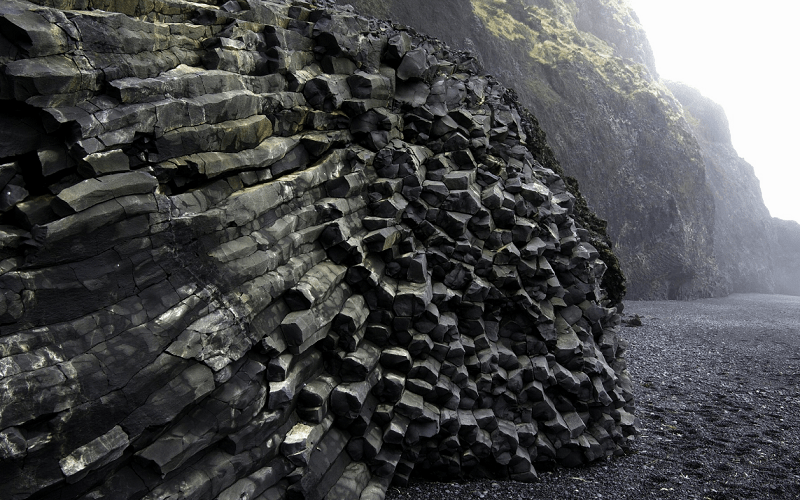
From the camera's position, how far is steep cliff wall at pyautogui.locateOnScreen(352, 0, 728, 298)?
56.6 meters

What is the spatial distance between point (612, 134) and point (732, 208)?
43085 mm

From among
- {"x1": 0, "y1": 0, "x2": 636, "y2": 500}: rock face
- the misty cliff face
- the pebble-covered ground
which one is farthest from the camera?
the misty cliff face

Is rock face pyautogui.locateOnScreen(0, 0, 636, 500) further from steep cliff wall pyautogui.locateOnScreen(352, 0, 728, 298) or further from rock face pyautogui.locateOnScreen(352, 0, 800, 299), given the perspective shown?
steep cliff wall pyautogui.locateOnScreen(352, 0, 728, 298)

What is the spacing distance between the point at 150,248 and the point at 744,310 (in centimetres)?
5883

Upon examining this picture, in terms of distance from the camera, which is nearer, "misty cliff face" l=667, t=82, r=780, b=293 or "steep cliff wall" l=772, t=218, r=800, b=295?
"misty cliff face" l=667, t=82, r=780, b=293

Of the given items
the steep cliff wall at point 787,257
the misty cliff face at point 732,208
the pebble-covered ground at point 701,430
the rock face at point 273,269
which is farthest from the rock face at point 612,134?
the rock face at point 273,269

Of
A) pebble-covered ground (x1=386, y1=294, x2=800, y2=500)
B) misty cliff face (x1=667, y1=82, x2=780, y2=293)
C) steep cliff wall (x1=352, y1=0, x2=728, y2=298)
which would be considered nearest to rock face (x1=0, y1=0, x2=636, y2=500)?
pebble-covered ground (x1=386, y1=294, x2=800, y2=500)

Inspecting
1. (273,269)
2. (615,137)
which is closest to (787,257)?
(615,137)

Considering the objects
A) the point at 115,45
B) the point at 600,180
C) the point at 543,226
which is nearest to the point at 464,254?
the point at 543,226

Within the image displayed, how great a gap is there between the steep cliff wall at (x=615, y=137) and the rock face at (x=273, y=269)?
41.0 metres

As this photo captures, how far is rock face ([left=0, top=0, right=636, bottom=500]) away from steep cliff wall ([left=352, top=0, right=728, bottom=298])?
134ft

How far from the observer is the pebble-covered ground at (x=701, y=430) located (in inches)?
521

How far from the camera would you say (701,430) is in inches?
709

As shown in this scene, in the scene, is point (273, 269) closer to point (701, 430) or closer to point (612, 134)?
point (701, 430)
